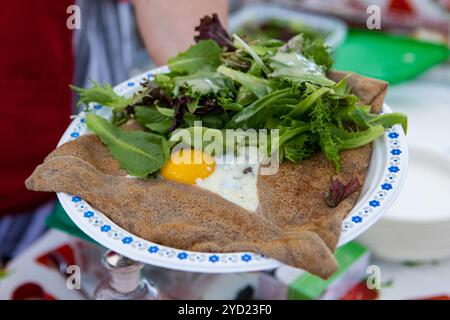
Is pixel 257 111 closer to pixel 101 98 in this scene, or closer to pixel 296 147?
pixel 296 147

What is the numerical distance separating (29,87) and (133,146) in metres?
0.67

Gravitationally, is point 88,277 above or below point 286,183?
below

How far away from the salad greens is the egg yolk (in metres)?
0.02

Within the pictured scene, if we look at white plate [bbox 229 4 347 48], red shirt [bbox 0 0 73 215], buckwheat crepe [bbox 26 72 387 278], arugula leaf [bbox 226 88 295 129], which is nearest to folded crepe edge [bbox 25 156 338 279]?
buckwheat crepe [bbox 26 72 387 278]

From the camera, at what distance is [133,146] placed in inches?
38.7

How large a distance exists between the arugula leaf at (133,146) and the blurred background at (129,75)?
32 centimetres

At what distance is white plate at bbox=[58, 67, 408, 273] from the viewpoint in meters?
0.74

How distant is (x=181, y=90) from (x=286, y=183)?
0.88ft

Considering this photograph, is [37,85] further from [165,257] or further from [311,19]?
[311,19]

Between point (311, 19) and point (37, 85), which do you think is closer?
point (37, 85)

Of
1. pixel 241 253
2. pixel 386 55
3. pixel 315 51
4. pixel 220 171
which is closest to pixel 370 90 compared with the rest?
pixel 315 51


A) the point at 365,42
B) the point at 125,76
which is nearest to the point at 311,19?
the point at 365,42

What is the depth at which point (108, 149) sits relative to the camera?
39.6 inches

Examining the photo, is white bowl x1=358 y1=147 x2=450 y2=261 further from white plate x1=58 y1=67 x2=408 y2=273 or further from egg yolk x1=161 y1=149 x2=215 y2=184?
egg yolk x1=161 y1=149 x2=215 y2=184
